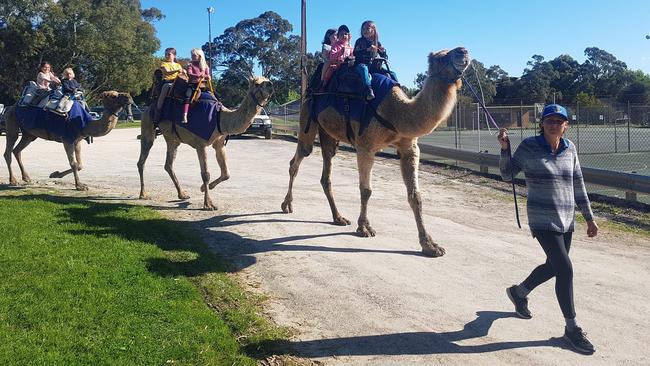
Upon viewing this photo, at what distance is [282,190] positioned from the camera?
41.2ft

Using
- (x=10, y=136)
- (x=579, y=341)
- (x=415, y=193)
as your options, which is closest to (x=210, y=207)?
(x=415, y=193)

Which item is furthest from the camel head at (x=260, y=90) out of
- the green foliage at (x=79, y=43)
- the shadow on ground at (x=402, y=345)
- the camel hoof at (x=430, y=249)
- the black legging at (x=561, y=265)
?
the green foliage at (x=79, y=43)

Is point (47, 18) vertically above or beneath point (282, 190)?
above

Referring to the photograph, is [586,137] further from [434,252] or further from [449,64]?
[449,64]

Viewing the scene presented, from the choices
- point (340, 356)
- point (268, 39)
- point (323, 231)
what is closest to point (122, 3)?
point (268, 39)

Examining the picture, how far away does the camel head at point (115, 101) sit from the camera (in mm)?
12095

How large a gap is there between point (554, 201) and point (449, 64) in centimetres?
234

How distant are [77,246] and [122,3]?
58112 mm

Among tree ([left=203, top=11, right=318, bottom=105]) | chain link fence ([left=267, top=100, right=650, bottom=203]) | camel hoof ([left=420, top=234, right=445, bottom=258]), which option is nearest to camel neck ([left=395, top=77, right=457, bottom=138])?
chain link fence ([left=267, top=100, right=650, bottom=203])

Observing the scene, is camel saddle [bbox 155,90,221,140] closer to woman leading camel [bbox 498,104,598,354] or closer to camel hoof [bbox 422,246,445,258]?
camel hoof [bbox 422,246,445,258]

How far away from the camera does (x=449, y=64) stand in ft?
21.4

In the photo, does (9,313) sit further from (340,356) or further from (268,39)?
(268,39)

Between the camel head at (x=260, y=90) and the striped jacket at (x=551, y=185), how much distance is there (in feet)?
16.6

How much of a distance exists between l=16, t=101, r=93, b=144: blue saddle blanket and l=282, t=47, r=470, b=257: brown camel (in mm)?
6169
